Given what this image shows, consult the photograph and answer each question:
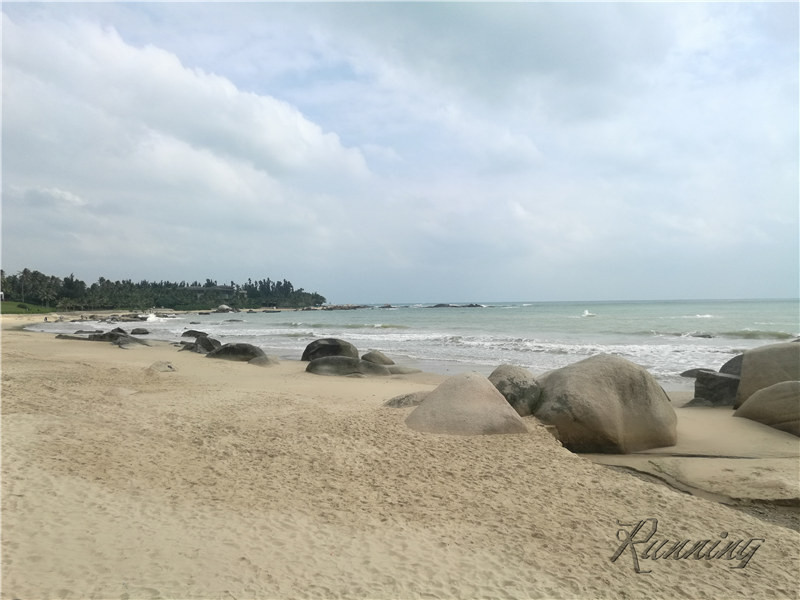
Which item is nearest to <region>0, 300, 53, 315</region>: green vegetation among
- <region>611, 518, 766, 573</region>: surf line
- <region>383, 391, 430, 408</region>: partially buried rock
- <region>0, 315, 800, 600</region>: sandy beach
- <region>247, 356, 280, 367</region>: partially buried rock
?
<region>247, 356, 280, 367</region>: partially buried rock

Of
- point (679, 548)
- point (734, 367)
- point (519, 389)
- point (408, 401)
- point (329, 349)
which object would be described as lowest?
point (679, 548)

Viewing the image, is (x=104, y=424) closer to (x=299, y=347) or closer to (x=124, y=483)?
(x=124, y=483)

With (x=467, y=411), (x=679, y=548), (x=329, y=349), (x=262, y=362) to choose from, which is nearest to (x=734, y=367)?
(x=467, y=411)

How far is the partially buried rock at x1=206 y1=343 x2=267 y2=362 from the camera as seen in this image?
752 inches

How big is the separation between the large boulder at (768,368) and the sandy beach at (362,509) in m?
1.70

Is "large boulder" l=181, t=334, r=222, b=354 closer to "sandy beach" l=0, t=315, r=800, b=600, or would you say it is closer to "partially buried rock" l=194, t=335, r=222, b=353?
"partially buried rock" l=194, t=335, r=222, b=353

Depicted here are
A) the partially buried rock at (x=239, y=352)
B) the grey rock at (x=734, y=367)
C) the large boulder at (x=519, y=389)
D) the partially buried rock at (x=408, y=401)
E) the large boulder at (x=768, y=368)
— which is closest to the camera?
the large boulder at (x=519, y=389)

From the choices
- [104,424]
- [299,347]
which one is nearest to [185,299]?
[299,347]

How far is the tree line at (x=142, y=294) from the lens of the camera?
326ft

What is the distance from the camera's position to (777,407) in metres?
8.21

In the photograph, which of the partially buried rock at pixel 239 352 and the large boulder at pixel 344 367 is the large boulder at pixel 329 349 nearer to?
the partially buried rock at pixel 239 352

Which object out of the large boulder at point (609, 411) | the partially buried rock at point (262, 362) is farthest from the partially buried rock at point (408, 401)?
the partially buried rock at point (262, 362)

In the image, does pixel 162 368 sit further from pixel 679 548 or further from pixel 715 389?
pixel 715 389

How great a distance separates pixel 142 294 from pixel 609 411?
133m
